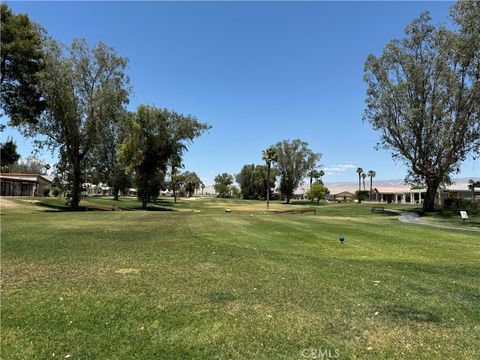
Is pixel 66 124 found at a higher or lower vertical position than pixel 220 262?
higher

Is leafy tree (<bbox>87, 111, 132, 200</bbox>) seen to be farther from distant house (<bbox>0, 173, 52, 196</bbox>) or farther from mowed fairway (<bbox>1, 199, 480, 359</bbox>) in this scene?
mowed fairway (<bbox>1, 199, 480, 359</bbox>)

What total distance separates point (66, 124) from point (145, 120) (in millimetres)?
12620

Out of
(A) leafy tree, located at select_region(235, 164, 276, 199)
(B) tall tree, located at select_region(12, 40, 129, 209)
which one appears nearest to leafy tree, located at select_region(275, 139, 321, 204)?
(A) leafy tree, located at select_region(235, 164, 276, 199)

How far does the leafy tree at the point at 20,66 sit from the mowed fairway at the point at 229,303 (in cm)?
2047

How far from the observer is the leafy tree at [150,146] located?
47406 millimetres

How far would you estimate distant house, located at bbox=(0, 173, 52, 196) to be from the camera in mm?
71188

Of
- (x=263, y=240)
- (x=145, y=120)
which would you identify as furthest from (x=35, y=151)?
(x=263, y=240)

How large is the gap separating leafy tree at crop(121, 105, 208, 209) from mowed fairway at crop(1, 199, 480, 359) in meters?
34.7

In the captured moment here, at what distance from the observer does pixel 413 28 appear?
44.0m

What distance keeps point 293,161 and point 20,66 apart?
8547cm

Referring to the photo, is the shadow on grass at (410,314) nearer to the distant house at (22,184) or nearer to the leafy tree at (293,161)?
the distant house at (22,184)

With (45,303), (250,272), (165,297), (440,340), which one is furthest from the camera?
(250,272)

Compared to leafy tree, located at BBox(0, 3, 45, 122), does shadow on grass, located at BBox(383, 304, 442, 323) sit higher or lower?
lower

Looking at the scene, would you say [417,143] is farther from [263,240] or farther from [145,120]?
[263,240]
